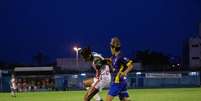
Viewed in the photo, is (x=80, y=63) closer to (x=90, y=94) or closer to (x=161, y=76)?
(x=161, y=76)

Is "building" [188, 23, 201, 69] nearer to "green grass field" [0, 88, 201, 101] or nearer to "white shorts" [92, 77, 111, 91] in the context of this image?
"green grass field" [0, 88, 201, 101]

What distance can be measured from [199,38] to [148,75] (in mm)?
62637

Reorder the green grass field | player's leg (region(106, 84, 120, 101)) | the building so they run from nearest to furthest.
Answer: player's leg (region(106, 84, 120, 101)), the green grass field, the building

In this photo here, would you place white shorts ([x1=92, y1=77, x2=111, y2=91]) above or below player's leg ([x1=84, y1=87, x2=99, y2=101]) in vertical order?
above

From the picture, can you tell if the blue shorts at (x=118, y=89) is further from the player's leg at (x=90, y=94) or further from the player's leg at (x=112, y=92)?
the player's leg at (x=90, y=94)

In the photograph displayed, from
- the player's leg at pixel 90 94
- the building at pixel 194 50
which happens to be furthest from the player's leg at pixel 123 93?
the building at pixel 194 50

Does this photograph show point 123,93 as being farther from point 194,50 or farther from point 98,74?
point 194,50

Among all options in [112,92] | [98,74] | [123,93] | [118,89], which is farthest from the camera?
[98,74]

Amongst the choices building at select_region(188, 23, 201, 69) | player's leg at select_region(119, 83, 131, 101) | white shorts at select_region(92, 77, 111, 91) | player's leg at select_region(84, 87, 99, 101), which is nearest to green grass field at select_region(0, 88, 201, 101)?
white shorts at select_region(92, 77, 111, 91)

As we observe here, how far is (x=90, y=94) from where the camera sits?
1748 cm

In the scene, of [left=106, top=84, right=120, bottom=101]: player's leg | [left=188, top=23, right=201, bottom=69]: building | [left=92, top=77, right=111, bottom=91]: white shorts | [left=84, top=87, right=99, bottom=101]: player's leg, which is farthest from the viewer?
[left=188, top=23, right=201, bottom=69]: building

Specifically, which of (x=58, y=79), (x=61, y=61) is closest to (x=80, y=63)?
(x=61, y=61)

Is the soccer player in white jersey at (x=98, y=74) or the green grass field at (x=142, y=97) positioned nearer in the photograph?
the soccer player in white jersey at (x=98, y=74)

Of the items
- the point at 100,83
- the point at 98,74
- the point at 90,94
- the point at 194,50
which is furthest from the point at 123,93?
the point at 194,50
